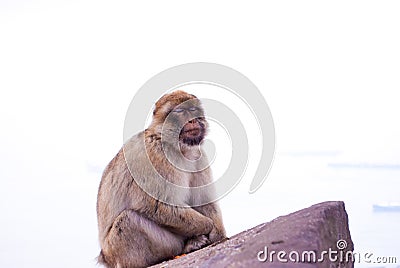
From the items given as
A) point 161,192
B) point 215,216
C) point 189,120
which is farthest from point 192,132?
point 215,216

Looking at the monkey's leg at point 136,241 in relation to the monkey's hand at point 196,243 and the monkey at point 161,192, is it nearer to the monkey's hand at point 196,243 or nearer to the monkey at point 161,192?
the monkey at point 161,192

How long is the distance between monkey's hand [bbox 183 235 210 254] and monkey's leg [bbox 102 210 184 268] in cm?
11

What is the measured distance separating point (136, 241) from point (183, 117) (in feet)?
2.04

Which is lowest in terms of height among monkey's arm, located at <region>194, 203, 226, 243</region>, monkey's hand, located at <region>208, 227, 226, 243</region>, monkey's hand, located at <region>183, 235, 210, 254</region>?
monkey's hand, located at <region>183, 235, 210, 254</region>

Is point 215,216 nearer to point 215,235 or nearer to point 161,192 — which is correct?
point 215,235

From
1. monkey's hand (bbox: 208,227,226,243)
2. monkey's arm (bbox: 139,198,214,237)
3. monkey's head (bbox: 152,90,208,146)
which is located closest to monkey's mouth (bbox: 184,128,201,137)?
monkey's head (bbox: 152,90,208,146)

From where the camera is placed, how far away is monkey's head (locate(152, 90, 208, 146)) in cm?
318

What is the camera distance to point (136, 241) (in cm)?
315


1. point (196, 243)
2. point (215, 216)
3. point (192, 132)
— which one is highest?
point (192, 132)

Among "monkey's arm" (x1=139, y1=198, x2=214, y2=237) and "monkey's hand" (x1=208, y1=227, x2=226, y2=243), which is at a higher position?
"monkey's arm" (x1=139, y1=198, x2=214, y2=237)

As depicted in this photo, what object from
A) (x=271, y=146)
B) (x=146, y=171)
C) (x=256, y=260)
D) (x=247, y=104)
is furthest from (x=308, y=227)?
(x=146, y=171)

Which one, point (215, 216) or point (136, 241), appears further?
point (215, 216)

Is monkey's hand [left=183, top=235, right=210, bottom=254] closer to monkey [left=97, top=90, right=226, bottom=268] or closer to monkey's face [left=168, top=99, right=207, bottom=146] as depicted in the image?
monkey [left=97, top=90, right=226, bottom=268]

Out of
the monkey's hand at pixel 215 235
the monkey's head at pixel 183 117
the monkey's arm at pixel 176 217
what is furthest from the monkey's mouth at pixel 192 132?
the monkey's hand at pixel 215 235
